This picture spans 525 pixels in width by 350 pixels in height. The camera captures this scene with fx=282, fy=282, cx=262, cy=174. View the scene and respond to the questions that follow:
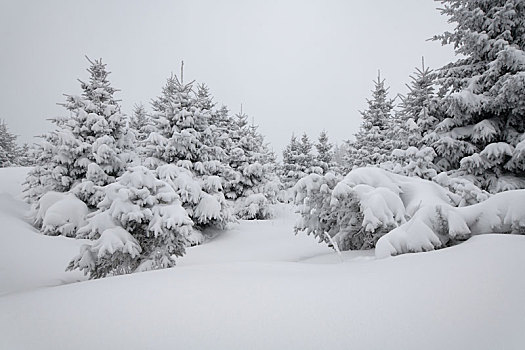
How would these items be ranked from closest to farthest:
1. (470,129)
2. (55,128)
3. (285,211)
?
(470,129) < (55,128) < (285,211)

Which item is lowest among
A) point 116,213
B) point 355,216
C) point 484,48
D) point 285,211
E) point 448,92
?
point 285,211

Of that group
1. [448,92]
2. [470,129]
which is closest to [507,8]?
[448,92]

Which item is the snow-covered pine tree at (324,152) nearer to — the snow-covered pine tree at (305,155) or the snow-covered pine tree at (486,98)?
the snow-covered pine tree at (305,155)

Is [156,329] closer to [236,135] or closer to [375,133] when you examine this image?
Answer: [236,135]

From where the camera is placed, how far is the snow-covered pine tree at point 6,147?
101 ft

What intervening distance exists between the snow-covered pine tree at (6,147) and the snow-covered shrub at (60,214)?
28.5 meters

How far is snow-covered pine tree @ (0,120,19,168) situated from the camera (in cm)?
3082

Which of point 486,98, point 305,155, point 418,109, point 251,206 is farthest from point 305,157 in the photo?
point 486,98

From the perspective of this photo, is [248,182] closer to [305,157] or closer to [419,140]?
[419,140]

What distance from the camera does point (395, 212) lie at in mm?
4605

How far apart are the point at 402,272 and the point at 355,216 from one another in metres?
2.52

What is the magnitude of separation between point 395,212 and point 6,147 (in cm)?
4276

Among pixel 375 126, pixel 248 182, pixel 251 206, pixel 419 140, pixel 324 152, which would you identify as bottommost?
pixel 251 206

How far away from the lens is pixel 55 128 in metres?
11.6
